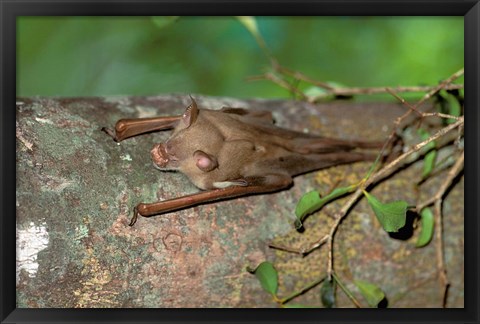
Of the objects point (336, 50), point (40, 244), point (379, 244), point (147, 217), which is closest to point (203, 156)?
point (147, 217)

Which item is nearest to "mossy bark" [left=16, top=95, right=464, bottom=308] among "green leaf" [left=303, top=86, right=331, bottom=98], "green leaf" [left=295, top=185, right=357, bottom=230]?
"green leaf" [left=295, top=185, right=357, bottom=230]

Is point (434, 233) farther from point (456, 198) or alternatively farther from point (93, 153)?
point (93, 153)

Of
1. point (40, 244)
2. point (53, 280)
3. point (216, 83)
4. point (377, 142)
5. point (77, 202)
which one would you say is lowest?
point (53, 280)

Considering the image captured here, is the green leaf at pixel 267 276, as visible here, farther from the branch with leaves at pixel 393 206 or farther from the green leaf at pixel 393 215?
the green leaf at pixel 393 215

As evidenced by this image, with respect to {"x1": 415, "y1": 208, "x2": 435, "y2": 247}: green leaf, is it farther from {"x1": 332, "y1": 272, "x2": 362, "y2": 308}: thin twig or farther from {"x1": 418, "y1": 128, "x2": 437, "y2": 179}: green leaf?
{"x1": 332, "y1": 272, "x2": 362, "y2": 308}: thin twig
